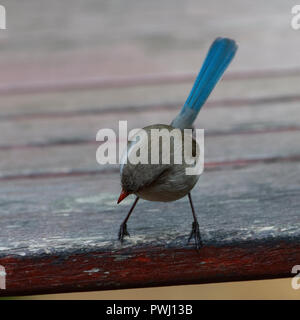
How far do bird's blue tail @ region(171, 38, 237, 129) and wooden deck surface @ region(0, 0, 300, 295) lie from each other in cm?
15

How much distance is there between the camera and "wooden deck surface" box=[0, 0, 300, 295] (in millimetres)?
1087

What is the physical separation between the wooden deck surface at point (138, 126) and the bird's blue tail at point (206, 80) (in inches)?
5.9

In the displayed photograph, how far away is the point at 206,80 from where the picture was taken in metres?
1.47

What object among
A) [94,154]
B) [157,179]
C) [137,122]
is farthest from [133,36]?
[157,179]

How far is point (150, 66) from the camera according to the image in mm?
2529

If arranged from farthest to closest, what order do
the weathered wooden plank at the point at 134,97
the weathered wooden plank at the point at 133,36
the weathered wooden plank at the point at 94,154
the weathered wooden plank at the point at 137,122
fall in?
the weathered wooden plank at the point at 133,36 < the weathered wooden plank at the point at 134,97 < the weathered wooden plank at the point at 137,122 < the weathered wooden plank at the point at 94,154

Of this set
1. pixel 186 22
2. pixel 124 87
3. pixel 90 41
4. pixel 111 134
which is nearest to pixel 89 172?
pixel 111 134

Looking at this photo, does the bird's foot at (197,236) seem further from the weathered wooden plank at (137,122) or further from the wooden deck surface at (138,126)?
the weathered wooden plank at (137,122)

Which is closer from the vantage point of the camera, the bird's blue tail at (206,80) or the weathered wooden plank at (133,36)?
the bird's blue tail at (206,80)

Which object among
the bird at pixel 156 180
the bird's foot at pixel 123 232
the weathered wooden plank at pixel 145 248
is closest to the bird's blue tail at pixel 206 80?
the bird at pixel 156 180

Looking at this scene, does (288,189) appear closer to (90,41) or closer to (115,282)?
(115,282)

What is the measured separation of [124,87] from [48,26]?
1.37 m

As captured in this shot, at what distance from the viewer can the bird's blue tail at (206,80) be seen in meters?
1.45

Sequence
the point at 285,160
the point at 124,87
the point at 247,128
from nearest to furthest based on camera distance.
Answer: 1. the point at 285,160
2. the point at 247,128
3. the point at 124,87
